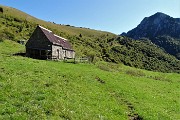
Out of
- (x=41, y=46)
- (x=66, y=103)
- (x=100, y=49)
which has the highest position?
(x=41, y=46)

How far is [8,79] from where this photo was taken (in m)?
30.7

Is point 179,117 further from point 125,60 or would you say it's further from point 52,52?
point 125,60

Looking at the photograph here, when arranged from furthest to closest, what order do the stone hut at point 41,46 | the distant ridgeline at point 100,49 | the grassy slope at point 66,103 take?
the distant ridgeline at point 100,49 < the stone hut at point 41,46 < the grassy slope at point 66,103

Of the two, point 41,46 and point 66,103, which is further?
point 41,46

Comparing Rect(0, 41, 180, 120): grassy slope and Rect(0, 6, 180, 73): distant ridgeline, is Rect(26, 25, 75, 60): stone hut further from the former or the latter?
Rect(0, 41, 180, 120): grassy slope

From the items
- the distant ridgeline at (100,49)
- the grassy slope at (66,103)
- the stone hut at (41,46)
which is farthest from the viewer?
the distant ridgeline at (100,49)

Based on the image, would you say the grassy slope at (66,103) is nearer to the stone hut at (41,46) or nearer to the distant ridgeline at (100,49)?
the stone hut at (41,46)

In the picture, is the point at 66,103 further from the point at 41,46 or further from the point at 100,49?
the point at 100,49

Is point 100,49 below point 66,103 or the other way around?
the other way around

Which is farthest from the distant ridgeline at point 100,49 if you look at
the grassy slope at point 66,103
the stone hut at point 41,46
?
the grassy slope at point 66,103

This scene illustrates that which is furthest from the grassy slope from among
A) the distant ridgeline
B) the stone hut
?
the distant ridgeline

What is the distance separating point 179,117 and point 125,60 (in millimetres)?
121006

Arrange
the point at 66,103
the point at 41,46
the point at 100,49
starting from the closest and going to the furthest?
1. the point at 66,103
2. the point at 41,46
3. the point at 100,49

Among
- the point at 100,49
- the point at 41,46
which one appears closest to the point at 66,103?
the point at 41,46
